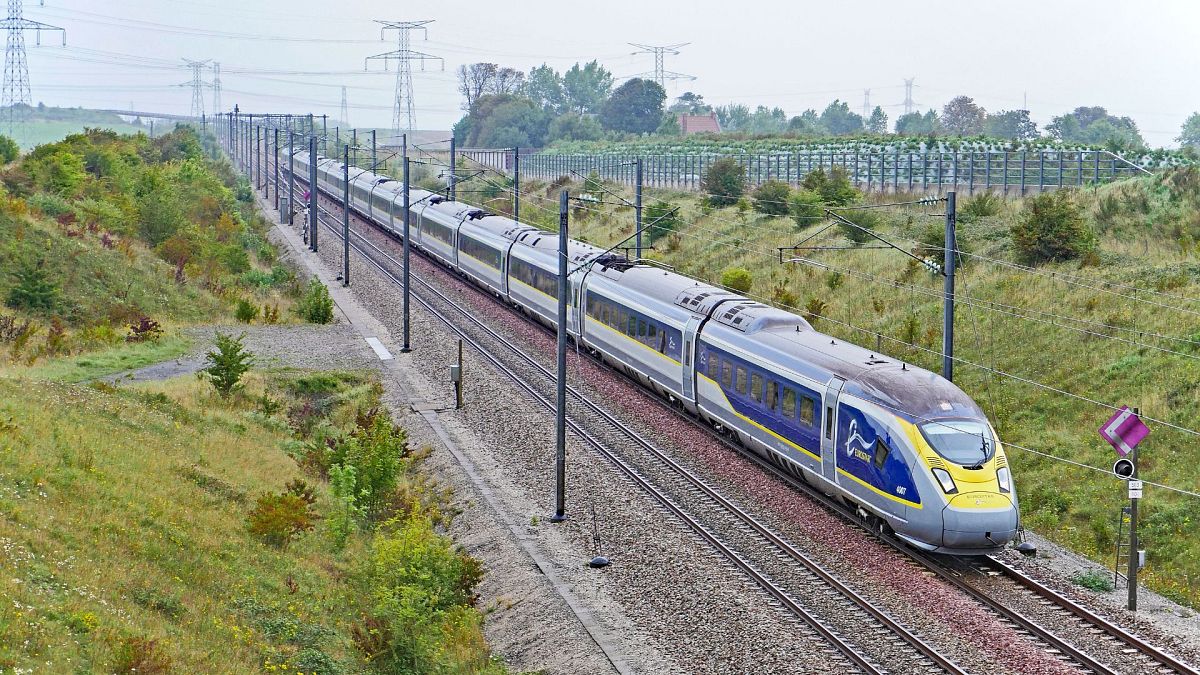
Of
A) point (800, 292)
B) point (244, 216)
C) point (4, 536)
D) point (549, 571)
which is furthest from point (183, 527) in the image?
point (244, 216)

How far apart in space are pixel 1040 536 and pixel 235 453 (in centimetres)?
1748

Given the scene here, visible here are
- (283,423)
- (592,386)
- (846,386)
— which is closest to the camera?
(846,386)

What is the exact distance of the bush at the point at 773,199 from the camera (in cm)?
6019

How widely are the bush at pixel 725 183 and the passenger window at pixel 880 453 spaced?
1861 inches

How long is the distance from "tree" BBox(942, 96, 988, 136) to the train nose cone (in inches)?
5211

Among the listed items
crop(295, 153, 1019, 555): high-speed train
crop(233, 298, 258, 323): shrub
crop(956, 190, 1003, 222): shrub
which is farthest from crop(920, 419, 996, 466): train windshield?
crop(233, 298, 258, 323): shrub

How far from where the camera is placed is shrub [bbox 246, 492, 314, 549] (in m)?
22.4

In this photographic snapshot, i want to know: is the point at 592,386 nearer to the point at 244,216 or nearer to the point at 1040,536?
the point at 1040,536

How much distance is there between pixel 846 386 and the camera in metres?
22.6

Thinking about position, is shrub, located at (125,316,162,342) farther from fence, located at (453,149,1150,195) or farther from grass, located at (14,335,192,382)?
fence, located at (453,149,1150,195)

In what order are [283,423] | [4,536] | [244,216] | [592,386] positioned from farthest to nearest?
[244,216] < [592,386] < [283,423] < [4,536]

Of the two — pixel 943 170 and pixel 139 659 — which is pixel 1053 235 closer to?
pixel 943 170

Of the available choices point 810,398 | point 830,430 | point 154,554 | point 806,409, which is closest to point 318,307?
point 806,409

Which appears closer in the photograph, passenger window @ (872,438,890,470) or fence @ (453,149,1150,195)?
passenger window @ (872,438,890,470)
